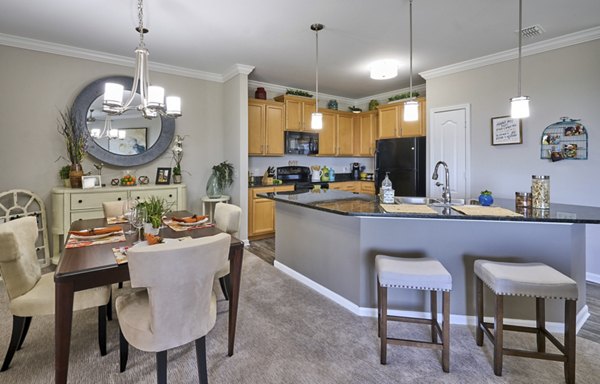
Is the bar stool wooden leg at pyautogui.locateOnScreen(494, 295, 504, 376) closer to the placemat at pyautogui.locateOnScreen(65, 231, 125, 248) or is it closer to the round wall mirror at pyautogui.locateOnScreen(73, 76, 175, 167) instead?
the placemat at pyautogui.locateOnScreen(65, 231, 125, 248)

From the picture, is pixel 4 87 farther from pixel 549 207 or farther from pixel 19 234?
pixel 549 207

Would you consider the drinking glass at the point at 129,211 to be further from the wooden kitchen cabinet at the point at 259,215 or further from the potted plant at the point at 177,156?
the wooden kitchen cabinet at the point at 259,215

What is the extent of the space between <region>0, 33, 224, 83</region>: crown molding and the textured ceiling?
10 cm

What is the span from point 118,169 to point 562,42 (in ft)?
18.2

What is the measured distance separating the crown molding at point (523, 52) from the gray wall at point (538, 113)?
0.06 metres

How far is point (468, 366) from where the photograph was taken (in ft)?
6.05

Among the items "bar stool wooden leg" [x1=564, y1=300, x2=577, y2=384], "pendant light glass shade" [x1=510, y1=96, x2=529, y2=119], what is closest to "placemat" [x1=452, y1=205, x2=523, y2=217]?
"bar stool wooden leg" [x1=564, y1=300, x2=577, y2=384]

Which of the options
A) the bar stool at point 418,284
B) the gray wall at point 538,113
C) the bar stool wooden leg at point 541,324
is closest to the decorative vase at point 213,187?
the bar stool at point 418,284

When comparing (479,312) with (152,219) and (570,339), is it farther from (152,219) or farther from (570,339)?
(152,219)

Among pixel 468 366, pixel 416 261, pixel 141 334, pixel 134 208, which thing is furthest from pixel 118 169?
pixel 468 366

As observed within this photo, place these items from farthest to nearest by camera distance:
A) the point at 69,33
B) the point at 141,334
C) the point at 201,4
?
the point at 69,33, the point at 201,4, the point at 141,334

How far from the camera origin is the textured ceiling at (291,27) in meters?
2.70

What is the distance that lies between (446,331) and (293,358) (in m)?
0.95

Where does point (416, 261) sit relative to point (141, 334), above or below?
above
